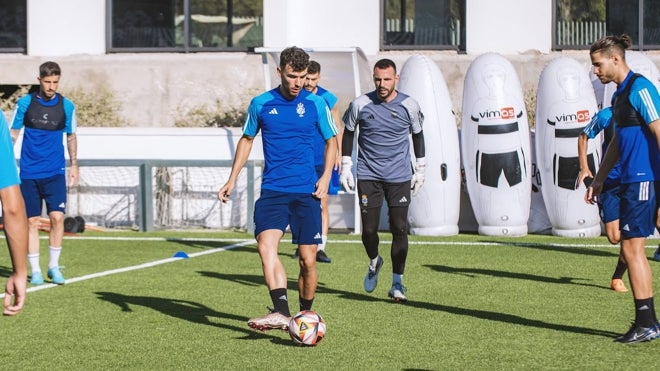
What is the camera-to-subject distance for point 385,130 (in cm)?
1104

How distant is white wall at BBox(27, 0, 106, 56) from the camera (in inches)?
952

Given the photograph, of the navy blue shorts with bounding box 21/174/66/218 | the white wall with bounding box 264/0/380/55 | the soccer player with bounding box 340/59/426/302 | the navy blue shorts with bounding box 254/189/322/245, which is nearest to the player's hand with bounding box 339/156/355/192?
the soccer player with bounding box 340/59/426/302

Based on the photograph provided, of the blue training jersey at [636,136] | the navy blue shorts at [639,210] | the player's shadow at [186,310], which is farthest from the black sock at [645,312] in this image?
the player's shadow at [186,310]

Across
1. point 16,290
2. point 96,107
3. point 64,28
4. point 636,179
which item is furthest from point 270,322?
point 64,28

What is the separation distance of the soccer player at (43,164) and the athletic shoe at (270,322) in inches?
164

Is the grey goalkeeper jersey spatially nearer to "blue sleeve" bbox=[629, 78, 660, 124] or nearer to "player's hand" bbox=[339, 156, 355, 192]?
"player's hand" bbox=[339, 156, 355, 192]

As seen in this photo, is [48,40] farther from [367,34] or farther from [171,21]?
[367,34]

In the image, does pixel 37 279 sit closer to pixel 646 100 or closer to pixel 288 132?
pixel 288 132

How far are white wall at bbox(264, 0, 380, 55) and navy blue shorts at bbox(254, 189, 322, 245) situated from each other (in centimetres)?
1444

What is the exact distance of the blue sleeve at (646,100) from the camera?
27.1 ft

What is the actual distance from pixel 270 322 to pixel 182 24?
16455 mm

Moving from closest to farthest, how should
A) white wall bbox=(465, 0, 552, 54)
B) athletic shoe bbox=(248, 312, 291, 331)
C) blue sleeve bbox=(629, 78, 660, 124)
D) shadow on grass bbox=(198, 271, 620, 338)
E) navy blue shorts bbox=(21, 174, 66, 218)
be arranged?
blue sleeve bbox=(629, 78, 660, 124) → athletic shoe bbox=(248, 312, 291, 331) → shadow on grass bbox=(198, 271, 620, 338) → navy blue shorts bbox=(21, 174, 66, 218) → white wall bbox=(465, 0, 552, 54)

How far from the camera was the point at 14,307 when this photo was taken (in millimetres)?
5242

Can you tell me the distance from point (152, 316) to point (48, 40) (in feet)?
49.9
